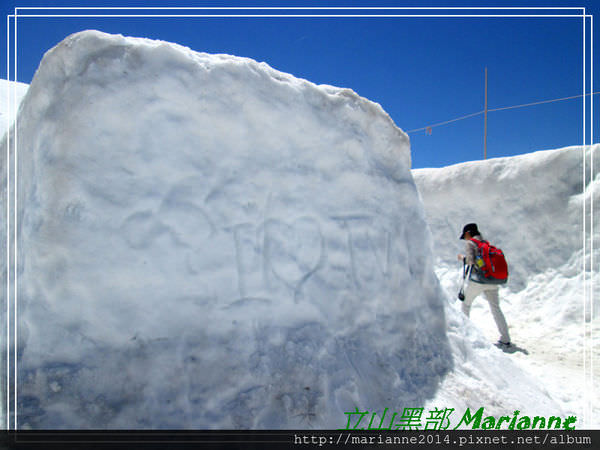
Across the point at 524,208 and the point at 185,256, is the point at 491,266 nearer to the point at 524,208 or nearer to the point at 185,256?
the point at 524,208

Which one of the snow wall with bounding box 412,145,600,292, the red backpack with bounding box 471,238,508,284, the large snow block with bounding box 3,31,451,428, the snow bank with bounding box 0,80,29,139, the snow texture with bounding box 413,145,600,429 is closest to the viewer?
the large snow block with bounding box 3,31,451,428

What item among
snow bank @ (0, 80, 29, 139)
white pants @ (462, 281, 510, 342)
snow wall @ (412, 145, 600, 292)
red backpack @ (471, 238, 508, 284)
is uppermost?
snow bank @ (0, 80, 29, 139)

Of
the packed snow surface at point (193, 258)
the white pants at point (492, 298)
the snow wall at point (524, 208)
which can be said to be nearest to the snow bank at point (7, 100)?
the packed snow surface at point (193, 258)

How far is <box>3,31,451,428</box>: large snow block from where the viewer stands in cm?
155

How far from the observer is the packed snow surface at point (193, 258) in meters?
1.56

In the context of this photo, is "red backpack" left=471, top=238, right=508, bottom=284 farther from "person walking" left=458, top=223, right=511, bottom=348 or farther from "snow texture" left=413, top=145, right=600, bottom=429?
"snow texture" left=413, top=145, right=600, bottom=429

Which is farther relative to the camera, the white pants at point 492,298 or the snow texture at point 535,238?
the snow texture at point 535,238

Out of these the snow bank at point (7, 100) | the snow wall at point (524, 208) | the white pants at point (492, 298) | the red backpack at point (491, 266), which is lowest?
the white pants at point (492, 298)

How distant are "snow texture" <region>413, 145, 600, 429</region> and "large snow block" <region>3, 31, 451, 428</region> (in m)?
2.46

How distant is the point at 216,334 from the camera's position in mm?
1708

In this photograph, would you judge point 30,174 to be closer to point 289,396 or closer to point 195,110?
point 195,110

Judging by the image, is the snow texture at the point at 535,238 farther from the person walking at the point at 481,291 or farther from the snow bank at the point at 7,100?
the snow bank at the point at 7,100

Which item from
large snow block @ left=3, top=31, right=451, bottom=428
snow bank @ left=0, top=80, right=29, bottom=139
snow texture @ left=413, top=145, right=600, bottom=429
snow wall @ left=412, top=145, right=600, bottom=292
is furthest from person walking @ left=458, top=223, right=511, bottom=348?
snow bank @ left=0, top=80, right=29, bottom=139

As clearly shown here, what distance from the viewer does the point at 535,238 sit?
5934 millimetres
